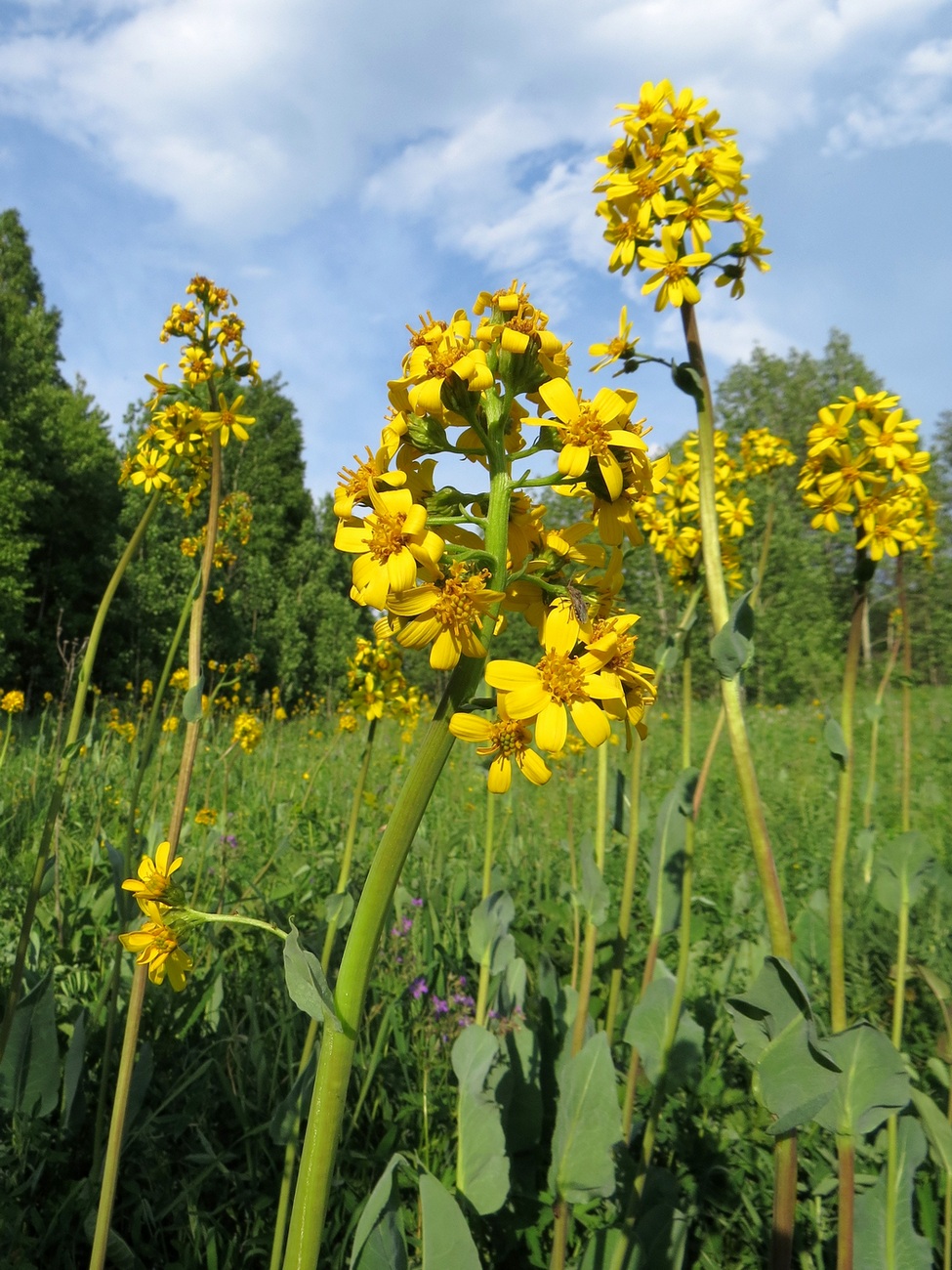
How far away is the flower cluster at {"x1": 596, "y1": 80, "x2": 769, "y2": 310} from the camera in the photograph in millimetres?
1771

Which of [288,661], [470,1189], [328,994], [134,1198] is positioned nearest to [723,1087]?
[470,1189]

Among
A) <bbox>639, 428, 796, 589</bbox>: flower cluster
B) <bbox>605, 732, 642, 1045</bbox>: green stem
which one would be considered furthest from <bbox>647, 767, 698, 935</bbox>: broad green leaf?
<bbox>639, 428, 796, 589</bbox>: flower cluster

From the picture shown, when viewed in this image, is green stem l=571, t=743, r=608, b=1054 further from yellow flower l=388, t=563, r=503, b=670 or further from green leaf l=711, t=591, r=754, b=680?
yellow flower l=388, t=563, r=503, b=670

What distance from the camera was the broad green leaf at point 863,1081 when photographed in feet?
4.09

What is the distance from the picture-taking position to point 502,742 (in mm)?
990

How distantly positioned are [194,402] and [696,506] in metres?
1.89

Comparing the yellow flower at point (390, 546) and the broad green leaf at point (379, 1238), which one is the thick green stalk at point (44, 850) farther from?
the yellow flower at point (390, 546)

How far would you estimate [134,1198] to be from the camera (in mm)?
1830

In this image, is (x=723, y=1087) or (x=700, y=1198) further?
(x=723, y=1087)

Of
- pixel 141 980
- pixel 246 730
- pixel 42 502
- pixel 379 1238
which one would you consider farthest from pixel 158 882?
pixel 42 502

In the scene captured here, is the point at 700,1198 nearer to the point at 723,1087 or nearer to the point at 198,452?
the point at 723,1087

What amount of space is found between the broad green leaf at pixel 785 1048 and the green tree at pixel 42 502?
17.8 meters

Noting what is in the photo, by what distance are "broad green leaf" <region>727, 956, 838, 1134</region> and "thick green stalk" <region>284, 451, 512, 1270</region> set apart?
22.8 inches

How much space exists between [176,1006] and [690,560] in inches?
94.4
